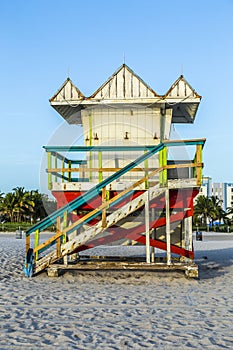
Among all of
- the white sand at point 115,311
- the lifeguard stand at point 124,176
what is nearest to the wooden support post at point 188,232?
the lifeguard stand at point 124,176

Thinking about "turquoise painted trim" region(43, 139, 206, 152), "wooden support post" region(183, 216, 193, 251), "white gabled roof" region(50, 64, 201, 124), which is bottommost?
"wooden support post" region(183, 216, 193, 251)

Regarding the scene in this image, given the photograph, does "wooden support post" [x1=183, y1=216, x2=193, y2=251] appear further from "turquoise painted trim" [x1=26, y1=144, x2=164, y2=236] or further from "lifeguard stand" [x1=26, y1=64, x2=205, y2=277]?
"turquoise painted trim" [x1=26, y1=144, x2=164, y2=236]

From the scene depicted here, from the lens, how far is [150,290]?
392 inches

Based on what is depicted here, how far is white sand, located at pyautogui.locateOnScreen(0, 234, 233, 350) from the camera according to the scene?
5.84 metres

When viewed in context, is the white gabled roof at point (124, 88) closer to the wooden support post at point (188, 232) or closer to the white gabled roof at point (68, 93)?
the white gabled roof at point (68, 93)

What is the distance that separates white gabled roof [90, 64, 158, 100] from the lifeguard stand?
0.09 ft

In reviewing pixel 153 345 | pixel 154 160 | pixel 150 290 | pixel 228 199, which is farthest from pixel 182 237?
pixel 228 199

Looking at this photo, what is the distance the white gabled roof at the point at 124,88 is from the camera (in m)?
12.4

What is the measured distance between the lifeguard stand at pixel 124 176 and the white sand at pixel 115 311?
66 cm

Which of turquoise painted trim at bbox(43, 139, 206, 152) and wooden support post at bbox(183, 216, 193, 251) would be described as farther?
wooden support post at bbox(183, 216, 193, 251)

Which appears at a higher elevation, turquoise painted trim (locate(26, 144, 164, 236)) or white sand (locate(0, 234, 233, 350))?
turquoise painted trim (locate(26, 144, 164, 236))

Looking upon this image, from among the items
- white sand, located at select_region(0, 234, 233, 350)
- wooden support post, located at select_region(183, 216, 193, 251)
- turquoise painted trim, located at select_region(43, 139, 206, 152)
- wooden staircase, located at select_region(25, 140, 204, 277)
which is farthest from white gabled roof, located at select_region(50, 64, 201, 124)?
white sand, located at select_region(0, 234, 233, 350)

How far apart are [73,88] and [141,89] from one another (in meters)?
1.84

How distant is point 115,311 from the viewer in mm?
7641
